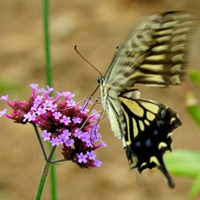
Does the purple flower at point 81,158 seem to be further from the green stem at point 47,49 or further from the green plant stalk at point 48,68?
the green stem at point 47,49

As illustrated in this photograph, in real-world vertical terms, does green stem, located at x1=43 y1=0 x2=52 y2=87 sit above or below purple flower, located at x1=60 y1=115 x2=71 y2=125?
above

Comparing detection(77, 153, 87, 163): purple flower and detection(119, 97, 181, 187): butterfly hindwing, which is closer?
detection(77, 153, 87, 163): purple flower

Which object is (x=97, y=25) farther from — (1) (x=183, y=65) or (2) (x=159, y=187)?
(1) (x=183, y=65)

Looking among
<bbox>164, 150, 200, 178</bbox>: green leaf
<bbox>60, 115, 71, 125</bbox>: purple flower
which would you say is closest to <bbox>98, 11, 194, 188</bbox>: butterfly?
<bbox>60, 115, 71, 125</bbox>: purple flower

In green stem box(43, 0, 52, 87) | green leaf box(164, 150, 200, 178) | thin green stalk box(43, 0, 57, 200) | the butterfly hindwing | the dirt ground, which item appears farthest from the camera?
the dirt ground

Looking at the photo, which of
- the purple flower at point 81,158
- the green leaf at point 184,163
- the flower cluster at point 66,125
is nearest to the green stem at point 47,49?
the flower cluster at point 66,125

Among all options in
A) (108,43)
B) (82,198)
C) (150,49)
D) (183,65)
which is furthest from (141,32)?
(108,43)

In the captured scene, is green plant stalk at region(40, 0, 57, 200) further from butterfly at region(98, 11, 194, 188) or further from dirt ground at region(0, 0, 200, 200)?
dirt ground at region(0, 0, 200, 200)
